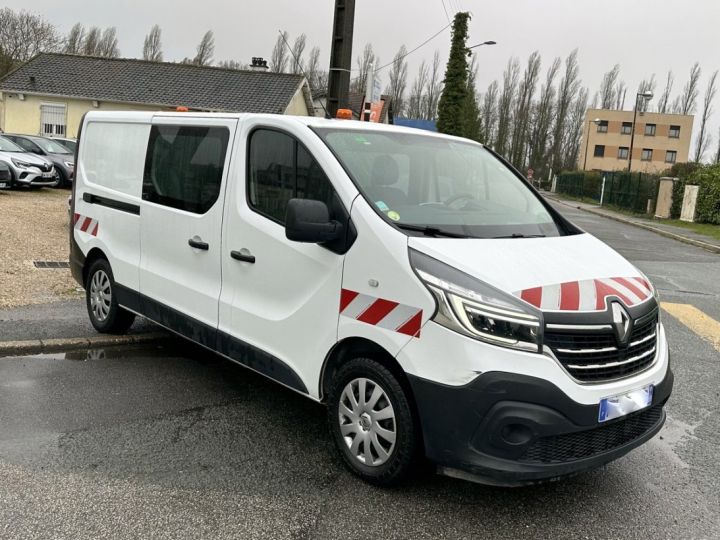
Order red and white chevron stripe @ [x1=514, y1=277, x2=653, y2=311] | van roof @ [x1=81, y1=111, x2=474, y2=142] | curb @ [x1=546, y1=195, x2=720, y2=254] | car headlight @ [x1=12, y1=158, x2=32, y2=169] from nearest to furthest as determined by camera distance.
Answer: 1. red and white chevron stripe @ [x1=514, y1=277, x2=653, y2=311]
2. van roof @ [x1=81, y1=111, x2=474, y2=142]
3. curb @ [x1=546, y1=195, x2=720, y2=254]
4. car headlight @ [x1=12, y1=158, x2=32, y2=169]

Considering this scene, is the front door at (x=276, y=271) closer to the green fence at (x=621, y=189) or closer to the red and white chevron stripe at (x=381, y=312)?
the red and white chevron stripe at (x=381, y=312)

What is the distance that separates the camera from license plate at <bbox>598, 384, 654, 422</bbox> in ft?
10.2

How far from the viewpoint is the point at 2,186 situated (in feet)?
55.2

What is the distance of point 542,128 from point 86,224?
A: 79.6m

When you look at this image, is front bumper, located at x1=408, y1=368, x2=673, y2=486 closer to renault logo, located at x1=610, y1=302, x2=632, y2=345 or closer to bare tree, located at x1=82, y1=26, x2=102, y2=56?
renault logo, located at x1=610, y1=302, x2=632, y2=345

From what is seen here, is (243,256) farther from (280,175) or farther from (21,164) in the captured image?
(21,164)

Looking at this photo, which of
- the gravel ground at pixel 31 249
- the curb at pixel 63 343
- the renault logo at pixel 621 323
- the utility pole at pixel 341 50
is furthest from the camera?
the utility pole at pixel 341 50

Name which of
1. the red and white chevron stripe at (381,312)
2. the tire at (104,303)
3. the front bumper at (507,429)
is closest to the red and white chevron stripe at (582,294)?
the front bumper at (507,429)

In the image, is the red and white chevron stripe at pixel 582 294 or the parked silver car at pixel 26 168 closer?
the red and white chevron stripe at pixel 582 294

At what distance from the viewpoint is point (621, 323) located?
3.21 m

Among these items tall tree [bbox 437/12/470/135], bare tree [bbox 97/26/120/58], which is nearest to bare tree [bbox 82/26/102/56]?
bare tree [bbox 97/26/120/58]

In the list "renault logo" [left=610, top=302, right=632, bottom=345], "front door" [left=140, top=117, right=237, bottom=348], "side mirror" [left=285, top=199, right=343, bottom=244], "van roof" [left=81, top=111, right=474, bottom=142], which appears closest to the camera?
"renault logo" [left=610, top=302, right=632, bottom=345]

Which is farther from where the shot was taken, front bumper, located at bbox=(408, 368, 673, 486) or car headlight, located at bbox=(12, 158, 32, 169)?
car headlight, located at bbox=(12, 158, 32, 169)

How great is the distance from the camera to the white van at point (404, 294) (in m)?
3.02
